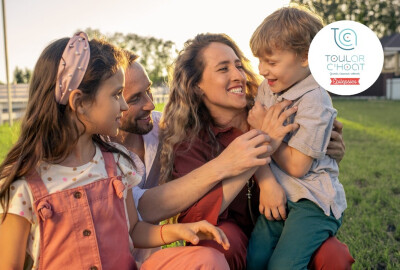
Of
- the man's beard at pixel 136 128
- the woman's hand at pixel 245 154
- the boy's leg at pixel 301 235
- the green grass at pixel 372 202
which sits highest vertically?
the woman's hand at pixel 245 154

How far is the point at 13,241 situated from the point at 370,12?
163 ft

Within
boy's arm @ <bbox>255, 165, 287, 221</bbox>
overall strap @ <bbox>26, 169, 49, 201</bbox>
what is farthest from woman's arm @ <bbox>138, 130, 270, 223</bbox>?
overall strap @ <bbox>26, 169, 49, 201</bbox>

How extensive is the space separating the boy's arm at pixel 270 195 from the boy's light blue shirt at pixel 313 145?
0.08 meters

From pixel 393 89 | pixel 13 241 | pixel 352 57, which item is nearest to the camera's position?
pixel 13 241

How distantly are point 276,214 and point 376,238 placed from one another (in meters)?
2.23

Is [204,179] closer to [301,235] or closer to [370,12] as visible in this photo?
[301,235]

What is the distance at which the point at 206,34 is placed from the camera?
3242 millimetres

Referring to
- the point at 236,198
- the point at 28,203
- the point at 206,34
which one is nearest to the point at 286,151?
the point at 236,198

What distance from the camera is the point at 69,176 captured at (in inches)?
79.4

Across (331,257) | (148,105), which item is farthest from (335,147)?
(148,105)

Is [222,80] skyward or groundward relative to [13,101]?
skyward

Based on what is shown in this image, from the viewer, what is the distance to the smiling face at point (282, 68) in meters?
2.60

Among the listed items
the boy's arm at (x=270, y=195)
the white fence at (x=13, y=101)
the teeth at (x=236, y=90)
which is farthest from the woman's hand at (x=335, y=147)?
the white fence at (x=13, y=101)

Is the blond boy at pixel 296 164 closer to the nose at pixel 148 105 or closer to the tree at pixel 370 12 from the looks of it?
the nose at pixel 148 105
